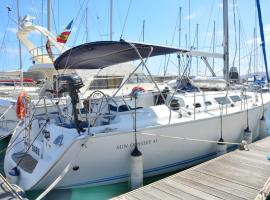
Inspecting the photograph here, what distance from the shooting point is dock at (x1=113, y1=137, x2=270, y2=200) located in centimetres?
482

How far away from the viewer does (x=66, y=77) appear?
577 centimetres

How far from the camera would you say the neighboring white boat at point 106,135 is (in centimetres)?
541

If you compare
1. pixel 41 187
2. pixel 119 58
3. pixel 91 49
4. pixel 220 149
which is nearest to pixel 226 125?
pixel 220 149

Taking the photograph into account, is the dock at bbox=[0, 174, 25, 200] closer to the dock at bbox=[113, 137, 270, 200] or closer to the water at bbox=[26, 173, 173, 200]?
the water at bbox=[26, 173, 173, 200]

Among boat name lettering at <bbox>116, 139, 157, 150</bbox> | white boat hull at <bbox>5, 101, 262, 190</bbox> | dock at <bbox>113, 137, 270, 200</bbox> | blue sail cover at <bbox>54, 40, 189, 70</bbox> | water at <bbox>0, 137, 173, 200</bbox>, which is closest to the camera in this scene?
dock at <bbox>113, 137, 270, 200</bbox>

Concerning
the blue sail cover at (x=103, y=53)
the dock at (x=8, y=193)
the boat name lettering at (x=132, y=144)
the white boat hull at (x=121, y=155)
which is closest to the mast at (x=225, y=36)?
the white boat hull at (x=121, y=155)

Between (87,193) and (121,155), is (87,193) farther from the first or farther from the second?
(121,155)

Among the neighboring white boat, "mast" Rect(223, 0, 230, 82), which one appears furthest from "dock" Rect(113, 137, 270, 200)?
"mast" Rect(223, 0, 230, 82)

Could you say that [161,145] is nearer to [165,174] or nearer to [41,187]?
[165,174]

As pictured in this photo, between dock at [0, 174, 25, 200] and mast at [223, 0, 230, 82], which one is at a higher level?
mast at [223, 0, 230, 82]

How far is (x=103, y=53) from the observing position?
6.38 metres

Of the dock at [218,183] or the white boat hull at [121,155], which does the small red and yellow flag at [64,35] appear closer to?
the white boat hull at [121,155]

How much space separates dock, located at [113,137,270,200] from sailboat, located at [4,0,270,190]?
66cm

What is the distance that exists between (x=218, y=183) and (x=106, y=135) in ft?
7.56
